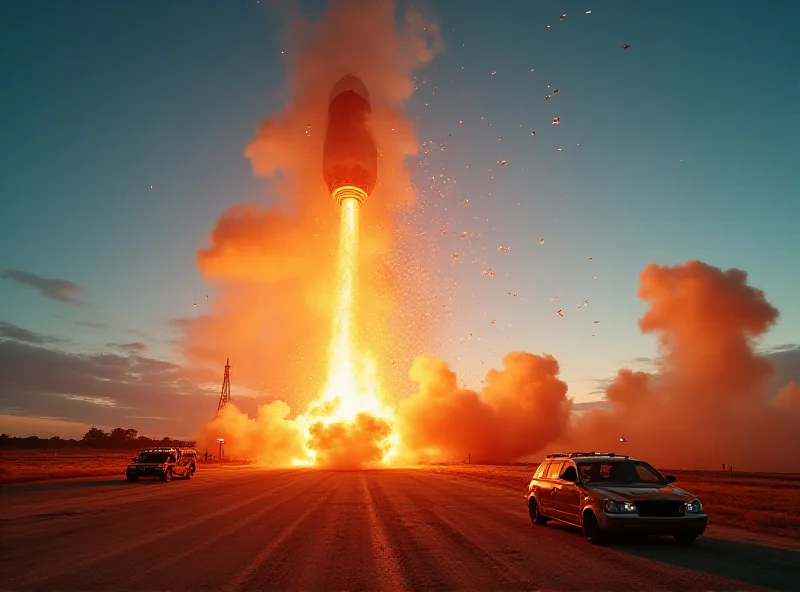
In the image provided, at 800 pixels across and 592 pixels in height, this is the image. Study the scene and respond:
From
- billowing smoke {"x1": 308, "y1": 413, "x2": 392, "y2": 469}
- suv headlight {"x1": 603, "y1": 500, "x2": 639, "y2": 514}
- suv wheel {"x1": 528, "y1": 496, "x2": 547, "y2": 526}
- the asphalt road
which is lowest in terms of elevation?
the asphalt road

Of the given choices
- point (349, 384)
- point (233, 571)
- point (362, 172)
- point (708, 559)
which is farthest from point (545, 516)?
point (349, 384)

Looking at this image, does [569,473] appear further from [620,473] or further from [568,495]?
[620,473]

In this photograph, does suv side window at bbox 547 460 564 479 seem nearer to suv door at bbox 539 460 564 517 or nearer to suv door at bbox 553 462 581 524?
suv door at bbox 539 460 564 517

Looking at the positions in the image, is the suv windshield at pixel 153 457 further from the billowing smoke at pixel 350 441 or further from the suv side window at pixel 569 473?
the billowing smoke at pixel 350 441

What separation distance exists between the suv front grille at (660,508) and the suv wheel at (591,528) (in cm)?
87

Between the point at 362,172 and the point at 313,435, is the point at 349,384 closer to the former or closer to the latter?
the point at 313,435

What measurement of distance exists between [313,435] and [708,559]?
77819 millimetres

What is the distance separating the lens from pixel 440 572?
8930mm

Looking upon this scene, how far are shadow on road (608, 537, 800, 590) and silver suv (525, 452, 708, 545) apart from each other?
37cm

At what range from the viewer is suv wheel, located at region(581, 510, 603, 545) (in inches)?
455

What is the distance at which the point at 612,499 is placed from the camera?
11.4 metres

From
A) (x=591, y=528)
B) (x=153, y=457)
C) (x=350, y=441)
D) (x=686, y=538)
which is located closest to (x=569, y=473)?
(x=591, y=528)

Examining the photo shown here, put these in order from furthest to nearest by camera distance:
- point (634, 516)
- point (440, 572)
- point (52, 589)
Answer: point (634, 516), point (440, 572), point (52, 589)

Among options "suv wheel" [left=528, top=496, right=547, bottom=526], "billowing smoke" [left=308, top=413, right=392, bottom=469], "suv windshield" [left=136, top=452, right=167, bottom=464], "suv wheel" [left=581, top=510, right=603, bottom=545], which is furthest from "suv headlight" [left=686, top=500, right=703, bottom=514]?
"billowing smoke" [left=308, top=413, right=392, bottom=469]
